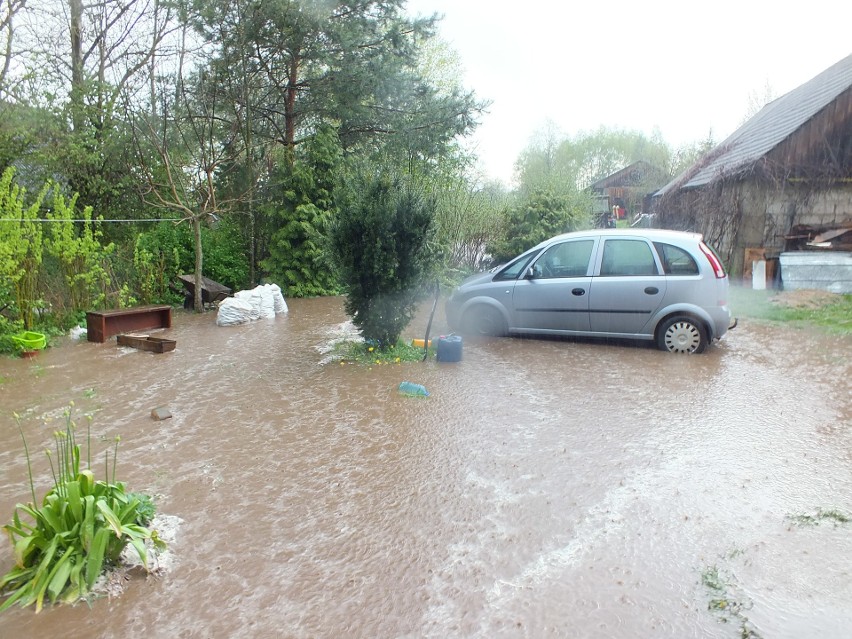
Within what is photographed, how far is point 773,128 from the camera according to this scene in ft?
54.1

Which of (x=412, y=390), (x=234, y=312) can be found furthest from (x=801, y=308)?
(x=234, y=312)

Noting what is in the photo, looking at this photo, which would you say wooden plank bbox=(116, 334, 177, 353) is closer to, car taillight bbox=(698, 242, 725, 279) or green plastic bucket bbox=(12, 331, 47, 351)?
green plastic bucket bbox=(12, 331, 47, 351)

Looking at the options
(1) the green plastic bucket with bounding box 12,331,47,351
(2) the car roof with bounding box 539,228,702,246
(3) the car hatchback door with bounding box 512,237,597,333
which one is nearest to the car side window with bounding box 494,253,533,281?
(3) the car hatchback door with bounding box 512,237,597,333

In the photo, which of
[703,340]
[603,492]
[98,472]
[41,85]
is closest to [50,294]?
[41,85]

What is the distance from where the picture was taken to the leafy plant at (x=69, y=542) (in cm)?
281

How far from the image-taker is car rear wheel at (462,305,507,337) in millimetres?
9312

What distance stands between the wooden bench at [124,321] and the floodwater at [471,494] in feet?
5.40

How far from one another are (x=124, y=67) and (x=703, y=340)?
561 inches

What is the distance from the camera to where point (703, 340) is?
26.5 ft

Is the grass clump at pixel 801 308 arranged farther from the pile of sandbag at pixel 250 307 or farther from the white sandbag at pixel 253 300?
the white sandbag at pixel 253 300

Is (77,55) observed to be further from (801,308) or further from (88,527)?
(801,308)

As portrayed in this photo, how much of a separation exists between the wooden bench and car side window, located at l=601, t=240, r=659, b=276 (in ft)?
25.7

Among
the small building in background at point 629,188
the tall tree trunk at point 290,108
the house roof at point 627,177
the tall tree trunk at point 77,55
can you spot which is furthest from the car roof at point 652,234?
the house roof at point 627,177

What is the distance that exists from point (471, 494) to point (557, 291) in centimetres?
529
